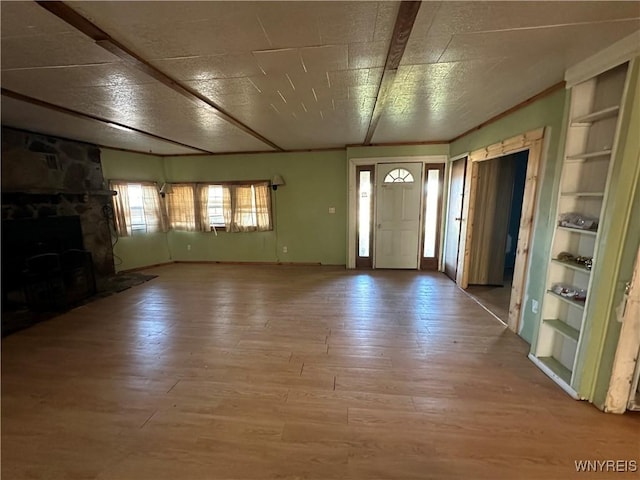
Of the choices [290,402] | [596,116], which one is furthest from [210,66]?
[596,116]

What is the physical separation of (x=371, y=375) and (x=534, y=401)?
1.12m

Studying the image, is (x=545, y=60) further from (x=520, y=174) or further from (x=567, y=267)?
(x=520, y=174)

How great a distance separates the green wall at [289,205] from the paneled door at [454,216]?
194 cm

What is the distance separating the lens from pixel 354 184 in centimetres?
493

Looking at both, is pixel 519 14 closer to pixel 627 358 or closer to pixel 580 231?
pixel 580 231

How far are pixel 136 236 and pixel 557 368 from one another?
21.5ft

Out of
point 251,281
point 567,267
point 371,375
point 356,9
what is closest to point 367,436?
point 371,375

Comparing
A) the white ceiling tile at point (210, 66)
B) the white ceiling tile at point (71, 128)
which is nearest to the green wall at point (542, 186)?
the white ceiling tile at point (210, 66)

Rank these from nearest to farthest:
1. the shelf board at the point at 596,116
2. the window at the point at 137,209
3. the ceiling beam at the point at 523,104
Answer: the shelf board at the point at 596,116, the ceiling beam at the point at 523,104, the window at the point at 137,209

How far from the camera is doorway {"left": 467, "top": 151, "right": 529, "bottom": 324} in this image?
3.80 meters

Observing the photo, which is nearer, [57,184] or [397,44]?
[397,44]

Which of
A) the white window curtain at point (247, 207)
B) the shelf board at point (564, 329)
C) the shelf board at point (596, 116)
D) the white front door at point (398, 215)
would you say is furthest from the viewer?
the white window curtain at point (247, 207)

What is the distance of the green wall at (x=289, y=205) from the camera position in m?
5.33

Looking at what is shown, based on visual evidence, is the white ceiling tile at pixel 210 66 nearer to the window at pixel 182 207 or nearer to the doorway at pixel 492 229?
the doorway at pixel 492 229
